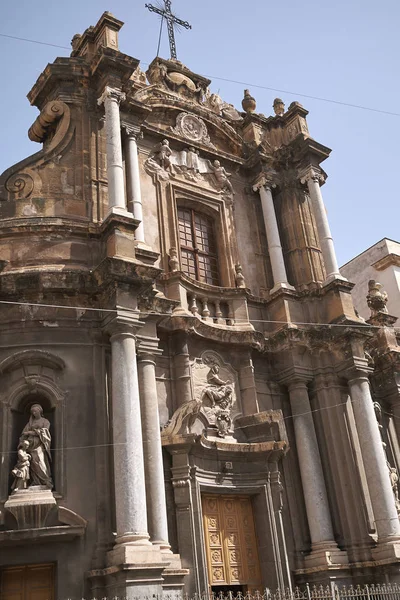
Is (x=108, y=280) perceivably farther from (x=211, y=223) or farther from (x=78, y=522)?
(x=211, y=223)

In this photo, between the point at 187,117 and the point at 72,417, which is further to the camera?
the point at 187,117

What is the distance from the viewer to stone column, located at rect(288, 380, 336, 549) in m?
14.5

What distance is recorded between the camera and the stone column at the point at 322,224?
17344mm

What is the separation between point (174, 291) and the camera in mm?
15094

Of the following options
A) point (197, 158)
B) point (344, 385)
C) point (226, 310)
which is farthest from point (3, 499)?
point (197, 158)

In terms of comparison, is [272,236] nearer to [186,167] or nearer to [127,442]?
[186,167]

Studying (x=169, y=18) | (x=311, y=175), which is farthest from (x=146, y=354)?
(x=169, y=18)

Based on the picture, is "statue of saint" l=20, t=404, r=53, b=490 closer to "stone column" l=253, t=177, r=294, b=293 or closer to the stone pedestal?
the stone pedestal

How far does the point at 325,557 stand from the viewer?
46.0 feet

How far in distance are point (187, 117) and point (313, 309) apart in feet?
19.7

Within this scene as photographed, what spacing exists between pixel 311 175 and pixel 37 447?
10.7 meters

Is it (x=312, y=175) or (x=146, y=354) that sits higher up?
(x=312, y=175)

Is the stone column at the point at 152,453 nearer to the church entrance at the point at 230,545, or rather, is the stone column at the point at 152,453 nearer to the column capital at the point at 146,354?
the column capital at the point at 146,354

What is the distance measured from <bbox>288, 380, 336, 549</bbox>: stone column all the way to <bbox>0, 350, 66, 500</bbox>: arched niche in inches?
222
